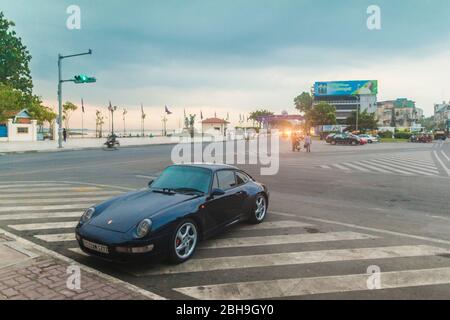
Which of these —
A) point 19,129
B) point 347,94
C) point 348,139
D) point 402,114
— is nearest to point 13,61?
point 19,129

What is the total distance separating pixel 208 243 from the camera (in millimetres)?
5891

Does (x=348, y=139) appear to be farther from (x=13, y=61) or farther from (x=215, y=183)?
(x=13, y=61)

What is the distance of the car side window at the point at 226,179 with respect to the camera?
6117 mm

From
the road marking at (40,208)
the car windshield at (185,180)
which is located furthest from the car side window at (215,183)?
the road marking at (40,208)

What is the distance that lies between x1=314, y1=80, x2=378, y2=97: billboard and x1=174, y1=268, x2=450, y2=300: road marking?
12751 cm

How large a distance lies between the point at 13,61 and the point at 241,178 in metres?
74.8

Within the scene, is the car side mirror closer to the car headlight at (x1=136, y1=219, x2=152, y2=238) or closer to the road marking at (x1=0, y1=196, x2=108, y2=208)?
the car headlight at (x1=136, y1=219, x2=152, y2=238)

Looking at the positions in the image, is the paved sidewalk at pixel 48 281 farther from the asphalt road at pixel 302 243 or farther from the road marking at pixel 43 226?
the road marking at pixel 43 226

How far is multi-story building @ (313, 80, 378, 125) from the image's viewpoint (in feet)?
401

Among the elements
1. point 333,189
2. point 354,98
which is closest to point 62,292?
point 333,189

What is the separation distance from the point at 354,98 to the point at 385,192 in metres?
127

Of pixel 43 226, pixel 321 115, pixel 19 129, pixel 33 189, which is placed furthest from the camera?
pixel 321 115

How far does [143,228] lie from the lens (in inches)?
177

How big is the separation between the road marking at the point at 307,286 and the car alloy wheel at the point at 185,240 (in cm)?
83
